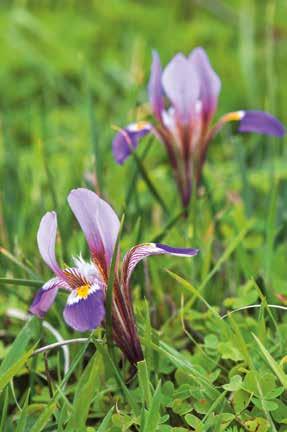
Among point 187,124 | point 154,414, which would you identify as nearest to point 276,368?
point 154,414

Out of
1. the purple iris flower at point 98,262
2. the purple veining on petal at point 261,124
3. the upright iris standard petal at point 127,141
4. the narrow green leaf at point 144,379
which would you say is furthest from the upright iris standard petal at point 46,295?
the purple veining on petal at point 261,124

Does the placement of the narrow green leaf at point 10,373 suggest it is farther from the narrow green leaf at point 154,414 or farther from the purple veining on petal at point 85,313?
the narrow green leaf at point 154,414

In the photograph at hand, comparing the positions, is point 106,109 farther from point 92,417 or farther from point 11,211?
point 92,417

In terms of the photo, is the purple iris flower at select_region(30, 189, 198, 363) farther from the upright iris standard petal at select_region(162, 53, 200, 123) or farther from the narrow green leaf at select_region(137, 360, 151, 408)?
the upright iris standard petal at select_region(162, 53, 200, 123)

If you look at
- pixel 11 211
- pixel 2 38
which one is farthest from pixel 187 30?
pixel 11 211

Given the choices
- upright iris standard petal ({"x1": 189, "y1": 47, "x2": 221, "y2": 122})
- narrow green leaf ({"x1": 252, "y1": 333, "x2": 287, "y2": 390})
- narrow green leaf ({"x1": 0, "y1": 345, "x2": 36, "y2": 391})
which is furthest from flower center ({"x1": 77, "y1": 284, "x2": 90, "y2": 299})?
upright iris standard petal ({"x1": 189, "y1": 47, "x2": 221, "y2": 122})

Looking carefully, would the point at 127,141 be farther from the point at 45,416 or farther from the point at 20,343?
the point at 45,416
